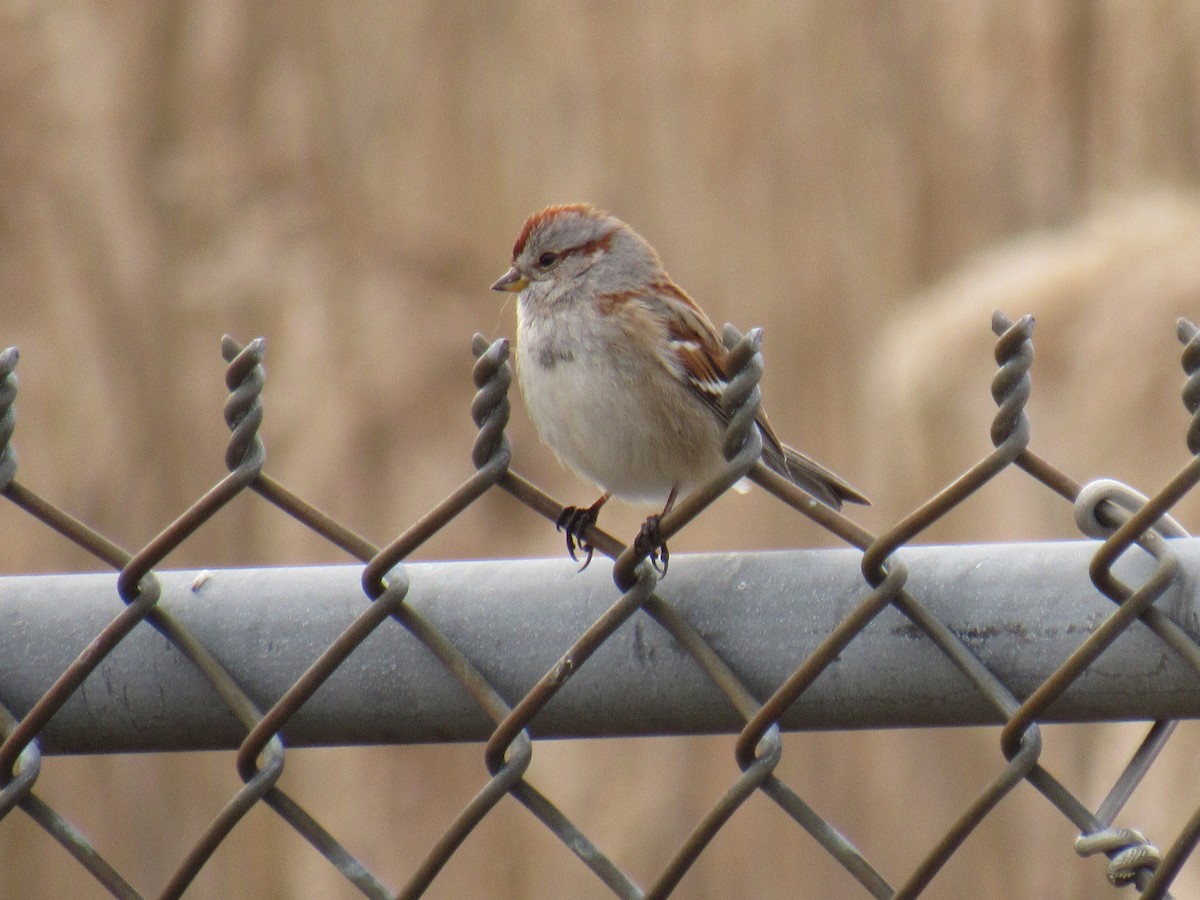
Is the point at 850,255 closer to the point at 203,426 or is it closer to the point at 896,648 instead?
the point at 203,426

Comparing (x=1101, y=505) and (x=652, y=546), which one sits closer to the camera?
(x=1101, y=505)

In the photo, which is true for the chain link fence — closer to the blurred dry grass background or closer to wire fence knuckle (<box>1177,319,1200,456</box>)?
wire fence knuckle (<box>1177,319,1200,456</box>)

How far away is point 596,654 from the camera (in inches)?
43.4

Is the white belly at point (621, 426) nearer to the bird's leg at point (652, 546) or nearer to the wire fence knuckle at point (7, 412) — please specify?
the bird's leg at point (652, 546)

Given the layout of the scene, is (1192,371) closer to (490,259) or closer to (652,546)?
(652,546)

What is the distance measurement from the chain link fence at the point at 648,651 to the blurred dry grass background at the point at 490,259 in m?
2.42

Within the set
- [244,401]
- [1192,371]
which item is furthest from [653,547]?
[1192,371]

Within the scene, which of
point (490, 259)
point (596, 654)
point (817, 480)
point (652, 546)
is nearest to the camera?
point (596, 654)

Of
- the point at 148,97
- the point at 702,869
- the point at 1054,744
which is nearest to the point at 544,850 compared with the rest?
the point at 702,869

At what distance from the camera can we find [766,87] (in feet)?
13.7

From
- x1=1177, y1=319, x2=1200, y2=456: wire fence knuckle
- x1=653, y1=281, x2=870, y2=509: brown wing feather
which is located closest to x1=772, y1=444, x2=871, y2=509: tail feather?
x1=653, y1=281, x2=870, y2=509: brown wing feather

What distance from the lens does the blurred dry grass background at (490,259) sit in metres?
4.05

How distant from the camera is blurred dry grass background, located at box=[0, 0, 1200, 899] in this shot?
13.3 ft

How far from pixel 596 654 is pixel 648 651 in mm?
41
